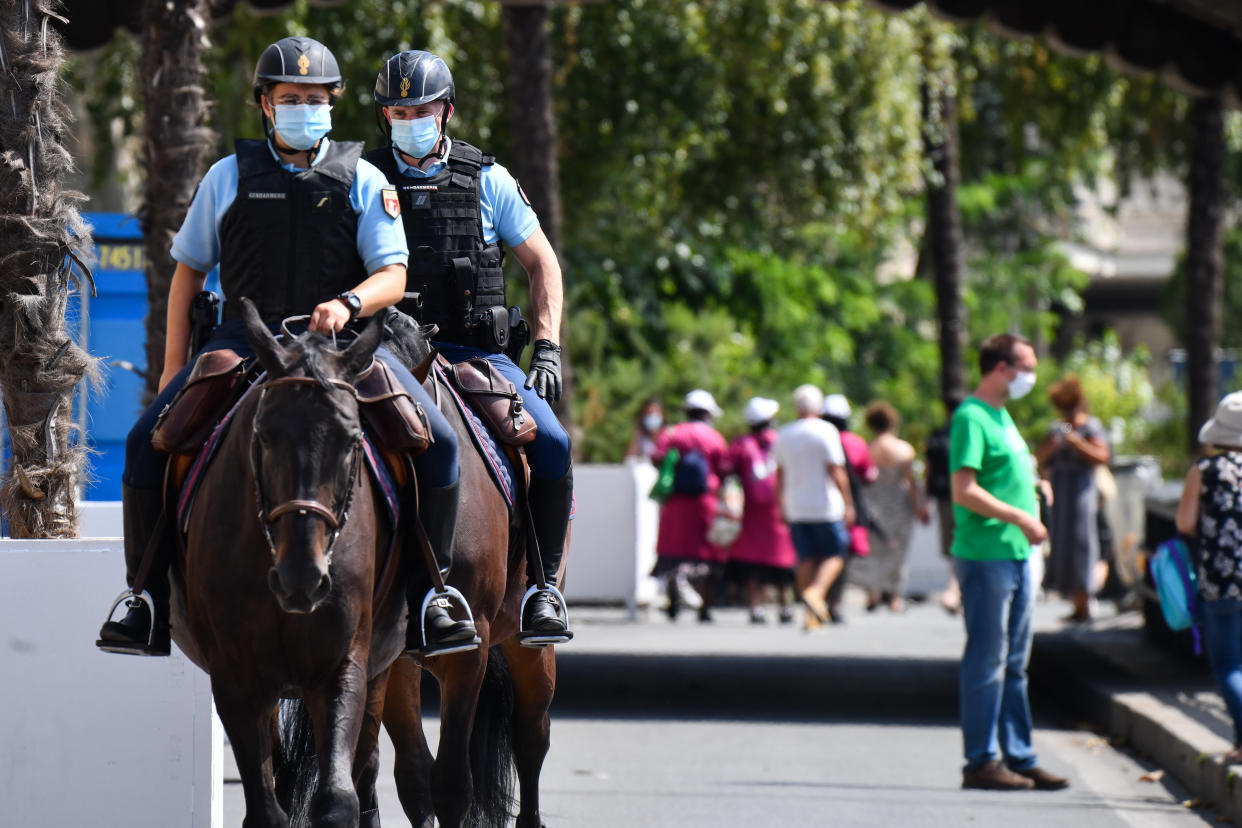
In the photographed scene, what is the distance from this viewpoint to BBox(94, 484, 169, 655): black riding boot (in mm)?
5492

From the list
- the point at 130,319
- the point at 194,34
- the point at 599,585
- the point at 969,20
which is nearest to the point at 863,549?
the point at 599,585

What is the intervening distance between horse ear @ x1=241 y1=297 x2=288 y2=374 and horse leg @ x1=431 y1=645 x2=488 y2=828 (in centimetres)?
135

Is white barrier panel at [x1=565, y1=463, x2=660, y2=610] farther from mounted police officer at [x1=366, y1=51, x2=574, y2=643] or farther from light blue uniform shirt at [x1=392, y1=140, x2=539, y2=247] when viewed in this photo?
mounted police officer at [x1=366, y1=51, x2=574, y2=643]

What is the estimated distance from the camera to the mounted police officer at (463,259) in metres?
6.44

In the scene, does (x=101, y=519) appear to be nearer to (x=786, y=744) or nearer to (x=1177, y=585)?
A: (x=786, y=744)

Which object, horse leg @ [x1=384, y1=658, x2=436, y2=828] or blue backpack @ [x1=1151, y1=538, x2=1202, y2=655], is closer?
horse leg @ [x1=384, y1=658, x2=436, y2=828]

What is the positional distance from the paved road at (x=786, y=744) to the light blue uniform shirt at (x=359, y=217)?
3341 mm

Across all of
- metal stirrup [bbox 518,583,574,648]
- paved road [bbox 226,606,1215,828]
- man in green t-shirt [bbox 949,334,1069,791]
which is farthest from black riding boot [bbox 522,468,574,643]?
man in green t-shirt [bbox 949,334,1069,791]

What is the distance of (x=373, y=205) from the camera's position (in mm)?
5766

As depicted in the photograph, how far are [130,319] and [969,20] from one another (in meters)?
6.13

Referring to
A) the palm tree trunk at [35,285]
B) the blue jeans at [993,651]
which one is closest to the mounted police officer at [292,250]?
the palm tree trunk at [35,285]

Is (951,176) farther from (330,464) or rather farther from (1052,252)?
(330,464)

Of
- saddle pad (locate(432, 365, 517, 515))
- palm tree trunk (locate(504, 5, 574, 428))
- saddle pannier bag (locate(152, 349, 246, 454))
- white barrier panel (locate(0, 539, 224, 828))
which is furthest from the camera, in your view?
palm tree trunk (locate(504, 5, 574, 428))

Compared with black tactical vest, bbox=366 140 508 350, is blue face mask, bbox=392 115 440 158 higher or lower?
higher
